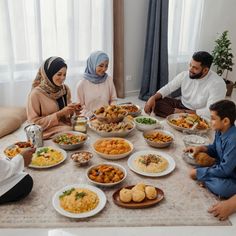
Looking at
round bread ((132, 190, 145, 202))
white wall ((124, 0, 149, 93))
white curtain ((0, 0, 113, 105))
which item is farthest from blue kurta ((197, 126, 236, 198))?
white wall ((124, 0, 149, 93))

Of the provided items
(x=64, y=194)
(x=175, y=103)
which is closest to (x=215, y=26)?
(x=175, y=103)

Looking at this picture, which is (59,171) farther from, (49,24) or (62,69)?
(49,24)

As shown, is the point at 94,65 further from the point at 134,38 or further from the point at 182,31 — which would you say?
the point at 182,31

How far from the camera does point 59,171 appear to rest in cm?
188

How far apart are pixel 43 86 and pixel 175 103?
1449mm

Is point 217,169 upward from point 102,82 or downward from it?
downward

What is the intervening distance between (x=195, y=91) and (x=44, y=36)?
1.96 metres

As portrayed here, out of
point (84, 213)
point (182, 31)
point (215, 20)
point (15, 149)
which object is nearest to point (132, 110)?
point (15, 149)

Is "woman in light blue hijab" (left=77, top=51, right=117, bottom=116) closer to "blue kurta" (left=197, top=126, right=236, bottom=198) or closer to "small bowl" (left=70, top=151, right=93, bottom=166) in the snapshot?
"small bowl" (left=70, top=151, right=93, bottom=166)

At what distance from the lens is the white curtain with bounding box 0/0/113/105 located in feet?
11.0

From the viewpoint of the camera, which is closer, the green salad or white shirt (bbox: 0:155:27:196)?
white shirt (bbox: 0:155:27:196)

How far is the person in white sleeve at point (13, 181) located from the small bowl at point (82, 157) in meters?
0.33

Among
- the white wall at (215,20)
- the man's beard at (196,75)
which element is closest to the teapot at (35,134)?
the man's beard at (196,75)

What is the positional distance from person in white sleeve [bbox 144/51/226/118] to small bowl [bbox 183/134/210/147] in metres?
0.52
